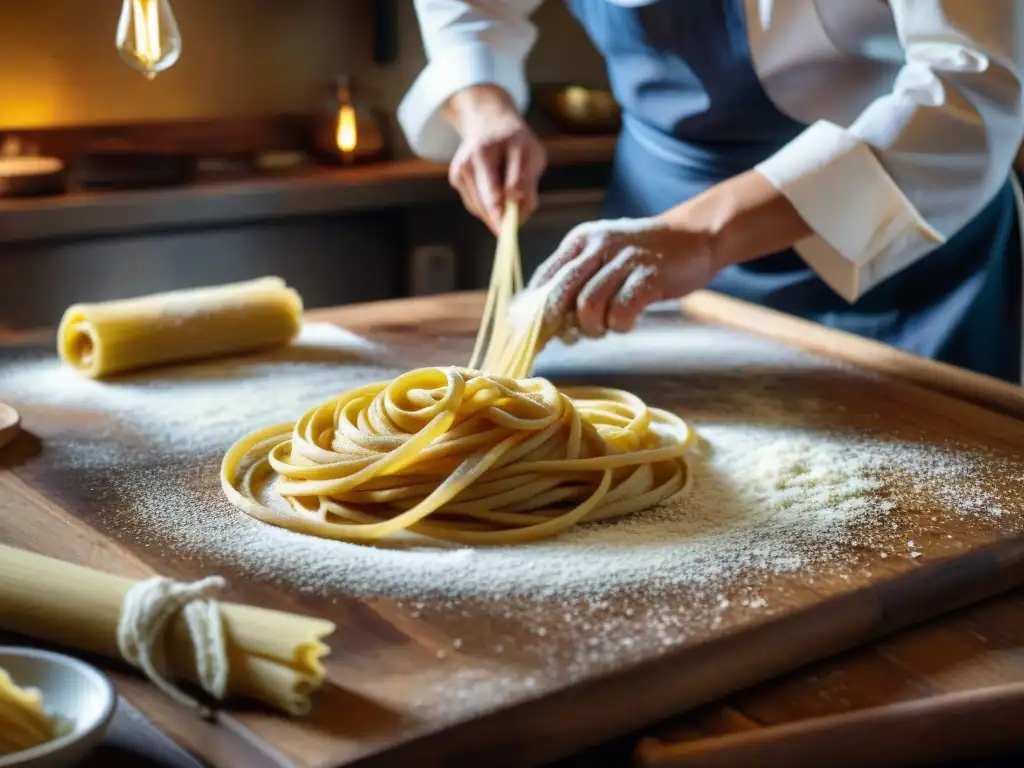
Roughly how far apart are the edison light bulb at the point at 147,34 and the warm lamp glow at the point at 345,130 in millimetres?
2145

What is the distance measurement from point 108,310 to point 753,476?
0.97 metres

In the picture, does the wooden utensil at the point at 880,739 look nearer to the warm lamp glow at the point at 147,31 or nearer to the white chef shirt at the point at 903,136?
the warm lamp glow at the point at 147,31

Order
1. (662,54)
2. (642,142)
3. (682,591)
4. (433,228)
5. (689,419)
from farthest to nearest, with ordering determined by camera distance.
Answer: (433,228)
(642,142)
(662,54)
(689,419)
(682,591)

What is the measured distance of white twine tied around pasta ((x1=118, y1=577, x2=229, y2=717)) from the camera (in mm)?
984

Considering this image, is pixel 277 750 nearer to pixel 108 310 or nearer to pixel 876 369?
pixel 108 310

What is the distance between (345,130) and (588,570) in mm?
2535

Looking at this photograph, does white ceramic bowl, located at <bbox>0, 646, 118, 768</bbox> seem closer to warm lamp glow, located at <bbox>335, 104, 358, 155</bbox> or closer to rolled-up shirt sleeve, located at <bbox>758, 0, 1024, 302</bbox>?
rolled-up shirt sleeve, located at <bbox>758, 0, 1024, 302</bbox>

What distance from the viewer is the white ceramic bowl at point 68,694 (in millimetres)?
860

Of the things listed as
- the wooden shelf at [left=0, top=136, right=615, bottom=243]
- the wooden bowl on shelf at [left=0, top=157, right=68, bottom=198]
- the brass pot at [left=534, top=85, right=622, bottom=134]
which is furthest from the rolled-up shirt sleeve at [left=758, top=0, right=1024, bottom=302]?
the brass pot at [left=534, top=85, right=622, bottom=134]

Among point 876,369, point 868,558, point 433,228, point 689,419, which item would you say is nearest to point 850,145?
point 876,369

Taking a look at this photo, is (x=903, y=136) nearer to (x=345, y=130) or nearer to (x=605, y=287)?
(x=605, y=287)

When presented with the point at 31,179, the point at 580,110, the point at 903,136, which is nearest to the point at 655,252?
the point at 903,136

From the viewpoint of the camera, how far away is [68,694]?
0.93 m

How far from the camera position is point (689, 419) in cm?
175
